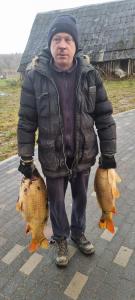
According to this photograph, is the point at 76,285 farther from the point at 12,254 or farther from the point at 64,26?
the point at 64,26

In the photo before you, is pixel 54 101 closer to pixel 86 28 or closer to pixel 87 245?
pixel 87 245

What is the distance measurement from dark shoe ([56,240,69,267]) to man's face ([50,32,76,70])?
183 cm

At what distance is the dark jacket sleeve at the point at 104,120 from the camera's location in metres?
2.80

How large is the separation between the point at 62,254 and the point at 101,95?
170 centimetres

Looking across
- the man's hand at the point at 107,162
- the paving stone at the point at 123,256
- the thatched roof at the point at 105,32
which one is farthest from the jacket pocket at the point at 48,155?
the thatched roof at the point at 105,32

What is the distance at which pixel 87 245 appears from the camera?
3332 mm

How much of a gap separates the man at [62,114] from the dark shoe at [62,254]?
1.60 feet

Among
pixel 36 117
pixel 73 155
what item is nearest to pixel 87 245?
pixel 73 155

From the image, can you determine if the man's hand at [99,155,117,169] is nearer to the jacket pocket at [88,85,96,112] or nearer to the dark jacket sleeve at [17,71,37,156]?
the jacket pocket at [88,85,96,112]

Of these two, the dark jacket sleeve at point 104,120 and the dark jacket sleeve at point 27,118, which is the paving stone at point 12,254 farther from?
the dark jacket sleeve at point 104,120

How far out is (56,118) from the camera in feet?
8.73

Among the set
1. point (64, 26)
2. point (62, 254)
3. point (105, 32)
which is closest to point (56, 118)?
point (64, 26)

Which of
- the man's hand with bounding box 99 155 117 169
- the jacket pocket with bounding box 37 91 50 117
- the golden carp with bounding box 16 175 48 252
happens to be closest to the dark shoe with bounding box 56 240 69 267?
the golden carp with bounding box 16 175 48 252

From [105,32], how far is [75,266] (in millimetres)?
21056
